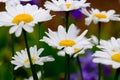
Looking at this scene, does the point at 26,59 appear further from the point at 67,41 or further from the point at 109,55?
the point at 109,55

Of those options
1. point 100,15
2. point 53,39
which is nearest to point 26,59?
point 53,39

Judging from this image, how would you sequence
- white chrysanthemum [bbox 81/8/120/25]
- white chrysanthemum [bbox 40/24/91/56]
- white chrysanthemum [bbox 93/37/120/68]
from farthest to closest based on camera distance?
white chrysanthemum [bbox 81/8/120/25]
white chrysanthemum [bbox 40/24/91/56]
white chrysanthemum [bbox 93/37/120/68]

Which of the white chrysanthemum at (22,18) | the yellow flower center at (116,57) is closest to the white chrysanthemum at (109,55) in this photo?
the yellow flower center at (116,57)

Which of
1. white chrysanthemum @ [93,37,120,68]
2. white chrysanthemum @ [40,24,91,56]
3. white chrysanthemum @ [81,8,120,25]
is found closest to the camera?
white chrysanthemum @ [93,37,120,68]

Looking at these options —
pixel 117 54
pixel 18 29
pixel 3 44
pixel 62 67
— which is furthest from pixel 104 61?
pixel 3 44

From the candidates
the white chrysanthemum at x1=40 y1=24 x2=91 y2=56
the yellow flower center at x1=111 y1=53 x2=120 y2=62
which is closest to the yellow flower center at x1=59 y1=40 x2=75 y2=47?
the white chrysanthemum at x1=40 y1=24 x2=91 y2=56

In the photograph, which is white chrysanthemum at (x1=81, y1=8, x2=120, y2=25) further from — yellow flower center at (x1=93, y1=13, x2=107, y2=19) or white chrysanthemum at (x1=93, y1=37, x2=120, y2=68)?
white chrysanthemum at (x1=93, y1=37, x2=120, y2=68)
